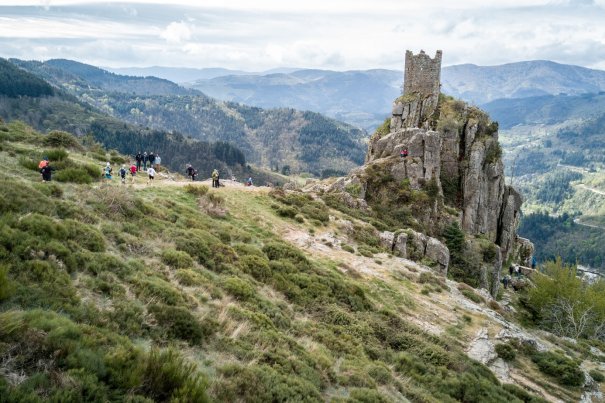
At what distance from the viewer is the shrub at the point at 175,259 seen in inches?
640

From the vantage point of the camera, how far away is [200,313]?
13.2 metres

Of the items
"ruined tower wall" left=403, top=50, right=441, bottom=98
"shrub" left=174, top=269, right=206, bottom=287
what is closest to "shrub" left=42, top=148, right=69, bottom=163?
"shrub" left=174, top=269, right=206, bottom=287

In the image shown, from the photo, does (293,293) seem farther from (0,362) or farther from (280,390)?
(0,362)

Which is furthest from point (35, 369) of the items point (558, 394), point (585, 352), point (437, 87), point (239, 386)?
point (437, 87)

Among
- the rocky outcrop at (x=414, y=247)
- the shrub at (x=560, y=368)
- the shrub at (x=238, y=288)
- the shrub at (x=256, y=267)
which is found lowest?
the shrub at (x=560, y=368)

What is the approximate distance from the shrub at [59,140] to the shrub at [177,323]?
29250 mm

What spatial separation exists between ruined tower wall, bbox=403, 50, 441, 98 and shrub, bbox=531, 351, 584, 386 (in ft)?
146

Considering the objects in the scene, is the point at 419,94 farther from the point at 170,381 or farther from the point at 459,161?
the point at 170,381

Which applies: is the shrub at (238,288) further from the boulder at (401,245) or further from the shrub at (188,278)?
the boulder at (401,245)

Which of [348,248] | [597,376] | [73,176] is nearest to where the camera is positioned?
[73,176]

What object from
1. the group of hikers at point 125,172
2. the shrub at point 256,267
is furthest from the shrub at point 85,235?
the group of hikers at point 125,172

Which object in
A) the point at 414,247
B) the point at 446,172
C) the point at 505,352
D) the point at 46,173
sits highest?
the point at 46,173

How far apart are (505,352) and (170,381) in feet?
64.3

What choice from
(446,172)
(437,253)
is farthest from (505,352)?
(446,172)
